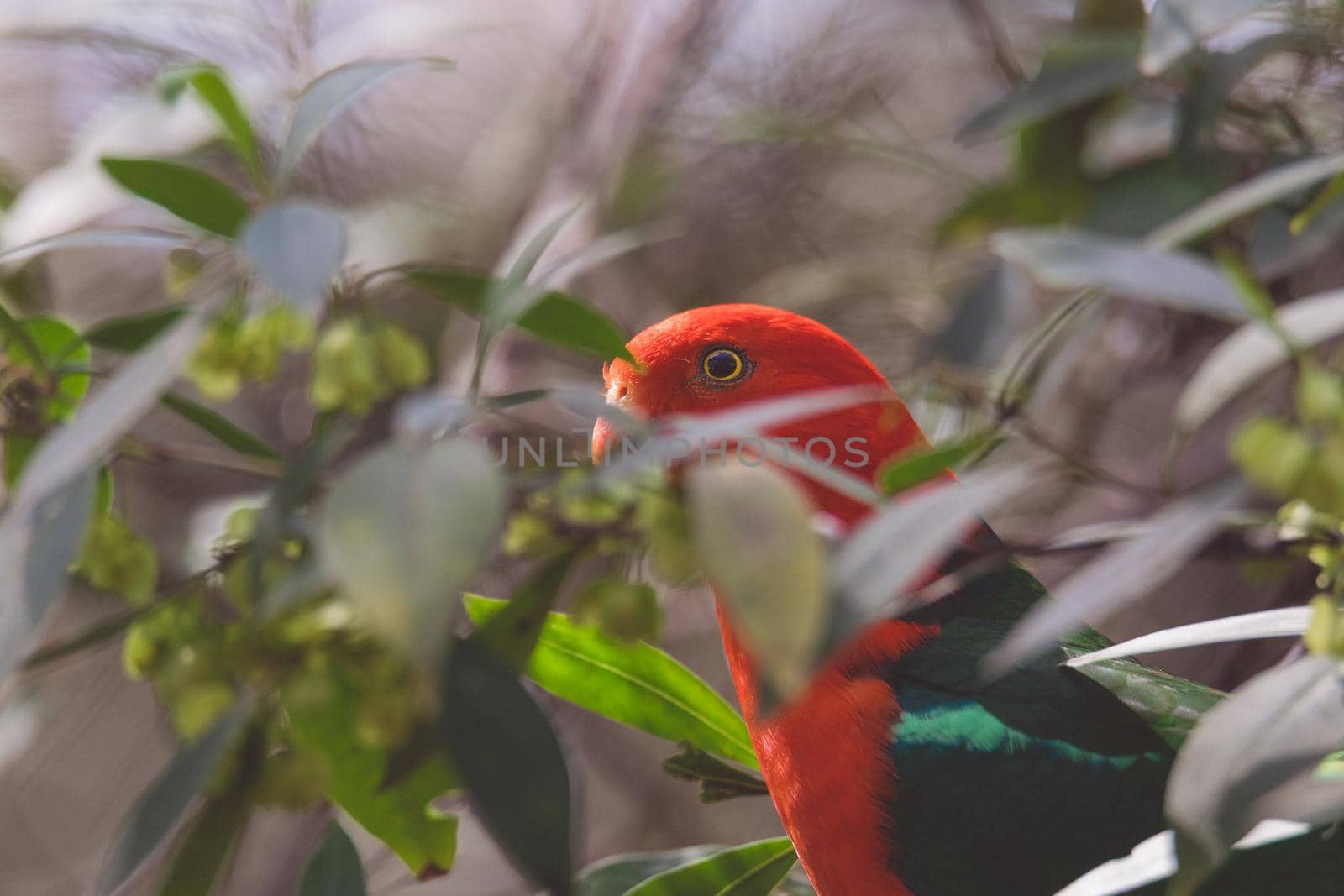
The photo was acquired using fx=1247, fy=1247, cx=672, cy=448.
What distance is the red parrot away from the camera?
137cm

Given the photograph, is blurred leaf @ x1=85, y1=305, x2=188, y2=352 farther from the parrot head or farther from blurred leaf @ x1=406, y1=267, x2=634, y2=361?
the parrot head

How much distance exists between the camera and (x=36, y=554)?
80 cm

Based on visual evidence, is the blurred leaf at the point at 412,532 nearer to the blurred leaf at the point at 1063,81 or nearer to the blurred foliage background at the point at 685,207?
the blurred foliage background at the point at 685,207

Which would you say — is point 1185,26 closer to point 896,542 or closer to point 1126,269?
point 1126,269

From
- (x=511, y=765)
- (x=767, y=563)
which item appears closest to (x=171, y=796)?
(x=511, y=765)

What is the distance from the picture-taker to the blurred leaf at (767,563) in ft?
1.84

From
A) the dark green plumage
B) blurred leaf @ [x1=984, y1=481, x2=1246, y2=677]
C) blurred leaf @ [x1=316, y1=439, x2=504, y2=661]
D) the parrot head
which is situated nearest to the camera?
blurred leaf @ [x1=316, y1=439, x2=504, y2=661]

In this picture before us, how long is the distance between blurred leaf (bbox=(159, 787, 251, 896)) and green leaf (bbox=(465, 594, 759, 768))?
0.46 m

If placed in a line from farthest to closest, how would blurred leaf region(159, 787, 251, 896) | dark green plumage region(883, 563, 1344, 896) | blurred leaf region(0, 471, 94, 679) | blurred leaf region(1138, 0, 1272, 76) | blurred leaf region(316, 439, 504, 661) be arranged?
1. dark green plumage region(883, 563, 1344, 896)
2. blurred leaf region(1138, 0, 1272, 76)
3. blurred leaf region(159, 787, 251, 896)
4. blurred leaf region(0, 471, 94, 679)
5. blurred leaf region(316, 439, 504, 661)

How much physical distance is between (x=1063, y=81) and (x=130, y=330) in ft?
3.37

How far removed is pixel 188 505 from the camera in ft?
10.7

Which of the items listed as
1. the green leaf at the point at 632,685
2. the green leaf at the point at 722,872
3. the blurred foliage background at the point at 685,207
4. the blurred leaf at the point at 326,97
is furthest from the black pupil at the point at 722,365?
the blurred leaf at the point at 326,97

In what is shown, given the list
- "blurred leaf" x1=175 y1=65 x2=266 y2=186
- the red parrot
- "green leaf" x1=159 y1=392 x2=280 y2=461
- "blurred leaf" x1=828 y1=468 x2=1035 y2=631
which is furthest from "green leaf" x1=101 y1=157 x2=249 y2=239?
"blurred leaf" x1=828 y1=468 x2=1035 y2=631

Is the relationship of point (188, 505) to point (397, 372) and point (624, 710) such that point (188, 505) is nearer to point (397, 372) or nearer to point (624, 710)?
point (624, 710)
